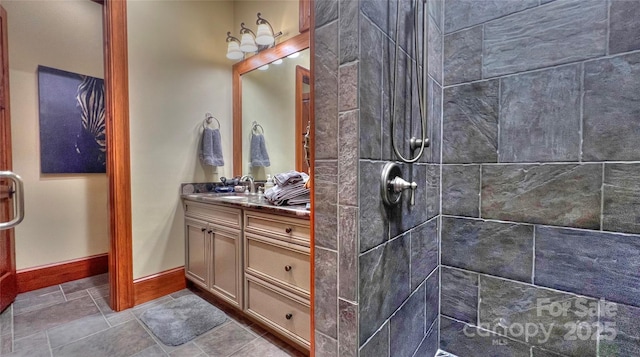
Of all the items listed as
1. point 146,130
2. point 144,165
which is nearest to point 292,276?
point 144,165

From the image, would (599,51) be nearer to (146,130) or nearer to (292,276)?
(292,276)

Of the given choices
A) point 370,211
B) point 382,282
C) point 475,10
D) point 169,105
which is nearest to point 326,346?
point 382,282

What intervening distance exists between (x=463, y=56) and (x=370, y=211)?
1.06 metres

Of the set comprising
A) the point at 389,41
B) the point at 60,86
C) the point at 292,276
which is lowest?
the point at 292,276

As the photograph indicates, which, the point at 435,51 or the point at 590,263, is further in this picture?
the point at 435,51

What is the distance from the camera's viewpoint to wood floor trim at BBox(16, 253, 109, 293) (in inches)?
88.5

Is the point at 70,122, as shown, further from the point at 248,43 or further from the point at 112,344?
the point at 112,344

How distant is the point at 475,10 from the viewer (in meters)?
1.32

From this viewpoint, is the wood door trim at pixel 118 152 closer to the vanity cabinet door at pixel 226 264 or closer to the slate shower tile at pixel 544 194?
the vanity cabinet door at pixel 226 264

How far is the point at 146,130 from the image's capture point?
2.10m

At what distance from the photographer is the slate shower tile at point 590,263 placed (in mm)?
1022

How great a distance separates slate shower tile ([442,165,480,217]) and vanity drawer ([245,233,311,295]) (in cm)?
80

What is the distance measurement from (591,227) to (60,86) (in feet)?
12.6

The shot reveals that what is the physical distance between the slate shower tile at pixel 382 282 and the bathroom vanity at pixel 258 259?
443mm
